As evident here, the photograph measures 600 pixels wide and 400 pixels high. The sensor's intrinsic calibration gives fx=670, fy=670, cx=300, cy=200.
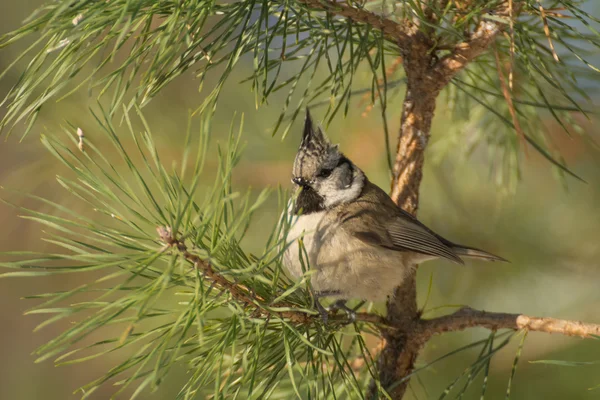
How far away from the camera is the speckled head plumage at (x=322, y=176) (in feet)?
5.07

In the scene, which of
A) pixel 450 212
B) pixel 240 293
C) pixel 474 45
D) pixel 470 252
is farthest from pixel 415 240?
pixel 240 293

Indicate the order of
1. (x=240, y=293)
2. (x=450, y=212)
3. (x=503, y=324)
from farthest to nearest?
(x=450, y=212) → (x=503, y=324) → (x=240, y=293)

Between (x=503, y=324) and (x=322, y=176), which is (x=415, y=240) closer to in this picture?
(x=322, y=176)

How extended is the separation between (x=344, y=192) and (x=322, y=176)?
9 centimetres

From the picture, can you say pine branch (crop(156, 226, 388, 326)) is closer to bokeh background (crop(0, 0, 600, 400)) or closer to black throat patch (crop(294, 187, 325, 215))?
black throat patch (crop(294, 187, 325, 215))

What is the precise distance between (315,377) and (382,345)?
0.29m

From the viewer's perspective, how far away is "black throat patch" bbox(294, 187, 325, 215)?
1.64 m

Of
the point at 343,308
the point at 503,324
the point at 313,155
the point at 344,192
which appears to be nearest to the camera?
the point at 503,324

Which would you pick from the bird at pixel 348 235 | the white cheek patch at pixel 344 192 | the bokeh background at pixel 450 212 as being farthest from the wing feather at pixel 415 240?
the bokeh background at pixel 450 212

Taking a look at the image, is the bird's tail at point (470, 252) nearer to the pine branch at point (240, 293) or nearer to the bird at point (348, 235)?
the bird at point (348, 235)

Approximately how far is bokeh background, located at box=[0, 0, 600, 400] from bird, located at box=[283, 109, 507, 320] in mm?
239

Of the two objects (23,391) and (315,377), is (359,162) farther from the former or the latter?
(23,391)

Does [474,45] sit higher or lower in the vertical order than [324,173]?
higher

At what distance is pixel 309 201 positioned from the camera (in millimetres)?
1646
